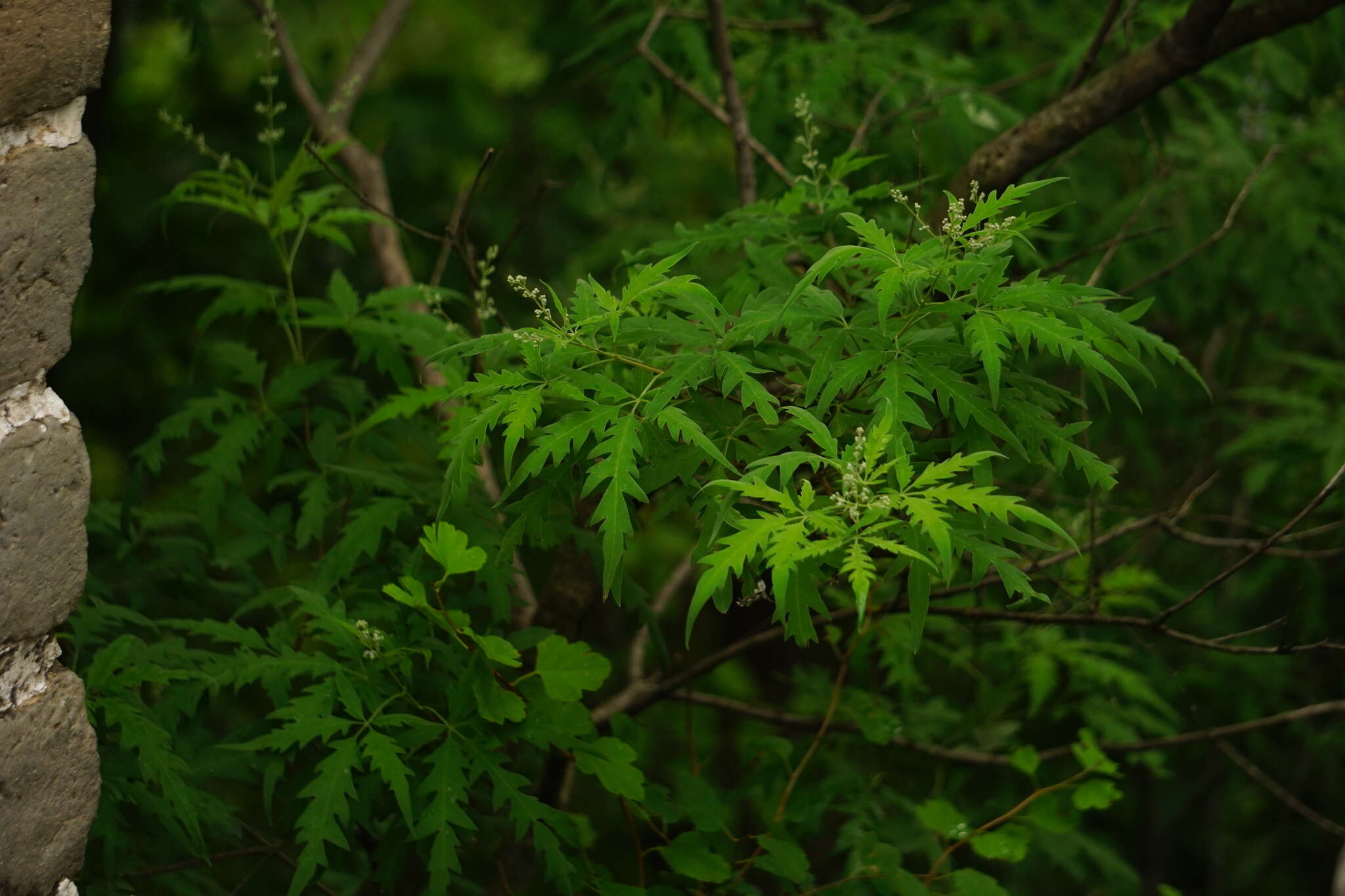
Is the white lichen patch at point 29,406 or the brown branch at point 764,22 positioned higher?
the brown branch at point 764,22

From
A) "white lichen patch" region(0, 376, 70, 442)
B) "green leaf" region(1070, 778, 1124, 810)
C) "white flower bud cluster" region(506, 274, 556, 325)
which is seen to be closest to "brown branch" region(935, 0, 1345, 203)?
"white flower bud cluster" region(506, 274, 556, 325)

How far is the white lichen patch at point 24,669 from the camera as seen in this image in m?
1.47

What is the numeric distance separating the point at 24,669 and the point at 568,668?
86 cm

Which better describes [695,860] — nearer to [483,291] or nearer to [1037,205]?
[483,291]

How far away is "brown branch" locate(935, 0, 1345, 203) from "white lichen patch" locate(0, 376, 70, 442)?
1885 millimetres

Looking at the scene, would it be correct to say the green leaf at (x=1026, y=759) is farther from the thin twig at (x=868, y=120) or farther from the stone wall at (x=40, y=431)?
the stone wall at (x=40, y=431)

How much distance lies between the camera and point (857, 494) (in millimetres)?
1541

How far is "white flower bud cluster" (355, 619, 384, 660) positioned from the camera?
1990mm

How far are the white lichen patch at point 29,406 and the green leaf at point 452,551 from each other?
56 cm

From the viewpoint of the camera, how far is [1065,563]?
12.2ft

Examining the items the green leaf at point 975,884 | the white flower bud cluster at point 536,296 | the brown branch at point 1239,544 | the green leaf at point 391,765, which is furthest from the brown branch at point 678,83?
the green leaf at point 391,765

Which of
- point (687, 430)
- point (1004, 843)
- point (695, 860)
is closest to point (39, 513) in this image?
point (687, 430)

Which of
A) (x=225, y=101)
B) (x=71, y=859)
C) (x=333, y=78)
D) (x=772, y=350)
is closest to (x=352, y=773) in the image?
(x=71, y=859)

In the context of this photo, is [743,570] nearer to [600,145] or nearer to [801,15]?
[600,145]
